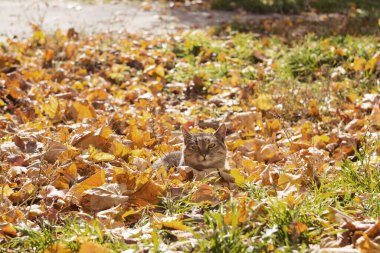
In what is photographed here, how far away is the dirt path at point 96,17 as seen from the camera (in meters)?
10.1

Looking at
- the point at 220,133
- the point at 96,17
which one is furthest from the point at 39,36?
the point at 220,133

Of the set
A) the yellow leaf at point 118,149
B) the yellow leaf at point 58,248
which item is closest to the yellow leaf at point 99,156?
the yellow leaf at point 118,149

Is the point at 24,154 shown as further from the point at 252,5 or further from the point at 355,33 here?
the point at 252,5

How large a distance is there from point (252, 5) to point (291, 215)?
10.3m

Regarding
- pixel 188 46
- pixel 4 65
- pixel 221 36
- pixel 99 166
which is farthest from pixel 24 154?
pixel 221 36

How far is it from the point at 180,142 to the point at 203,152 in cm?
72

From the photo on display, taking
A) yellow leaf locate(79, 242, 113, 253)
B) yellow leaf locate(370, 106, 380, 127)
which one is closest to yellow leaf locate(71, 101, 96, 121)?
yellow leaf locate(370, 106, 380, 127)

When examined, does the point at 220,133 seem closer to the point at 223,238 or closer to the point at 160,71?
the point at 223,238

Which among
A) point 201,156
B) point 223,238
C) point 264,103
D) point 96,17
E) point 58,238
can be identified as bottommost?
point 96,17

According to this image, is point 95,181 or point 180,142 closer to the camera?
point 95,181

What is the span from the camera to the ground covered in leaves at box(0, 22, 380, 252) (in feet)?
9.39

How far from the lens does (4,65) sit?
22.7 ft

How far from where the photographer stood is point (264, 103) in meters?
5.95

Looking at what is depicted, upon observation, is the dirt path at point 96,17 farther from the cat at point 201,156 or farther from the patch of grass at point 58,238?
the patch of grass at point 58,238
